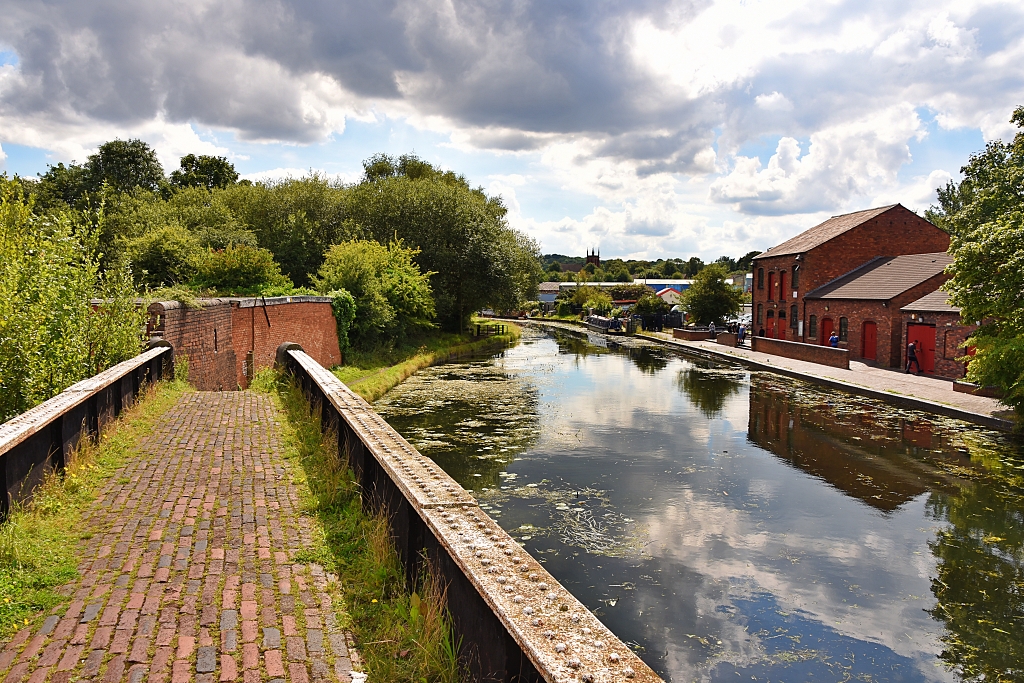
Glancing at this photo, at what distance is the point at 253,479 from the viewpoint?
6.89 metres

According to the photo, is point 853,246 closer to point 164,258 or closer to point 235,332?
point 235,332

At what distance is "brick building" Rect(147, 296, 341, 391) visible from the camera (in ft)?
44.7

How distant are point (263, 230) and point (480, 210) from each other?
11.6 m

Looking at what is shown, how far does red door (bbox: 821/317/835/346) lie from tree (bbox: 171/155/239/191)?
5029cm

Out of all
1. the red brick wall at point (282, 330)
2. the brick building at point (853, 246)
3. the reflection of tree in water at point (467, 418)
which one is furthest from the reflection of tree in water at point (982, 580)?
the brick building at point (853, 246)

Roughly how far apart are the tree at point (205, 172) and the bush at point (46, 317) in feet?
181

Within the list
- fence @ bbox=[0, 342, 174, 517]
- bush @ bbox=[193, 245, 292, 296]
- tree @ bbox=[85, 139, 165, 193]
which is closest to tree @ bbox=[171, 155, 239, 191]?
tree @ bbox=[85, 139, 165, 193]

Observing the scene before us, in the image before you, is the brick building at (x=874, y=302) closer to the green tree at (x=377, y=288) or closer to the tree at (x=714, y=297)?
the tree at (x=714, y=297)

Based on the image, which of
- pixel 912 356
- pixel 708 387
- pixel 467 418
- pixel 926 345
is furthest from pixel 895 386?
pixel 467 418

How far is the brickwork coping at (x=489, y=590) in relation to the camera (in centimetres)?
251

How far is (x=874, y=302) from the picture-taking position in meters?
28.5

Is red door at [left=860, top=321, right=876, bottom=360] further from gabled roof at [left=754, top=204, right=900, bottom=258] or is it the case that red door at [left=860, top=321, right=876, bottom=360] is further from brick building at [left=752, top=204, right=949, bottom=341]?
gabled roof at [left=754, top=204, right=900, bottom=258]

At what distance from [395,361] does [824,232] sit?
2417 cm

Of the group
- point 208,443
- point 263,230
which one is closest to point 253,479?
point 208,443
